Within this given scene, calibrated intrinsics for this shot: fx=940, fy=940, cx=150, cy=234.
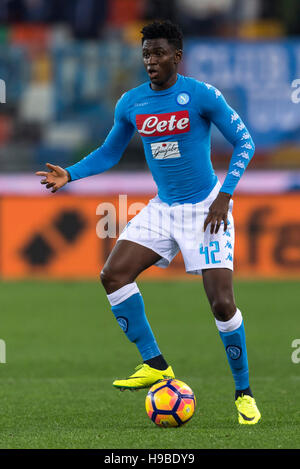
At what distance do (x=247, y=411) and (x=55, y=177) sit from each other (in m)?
1.83

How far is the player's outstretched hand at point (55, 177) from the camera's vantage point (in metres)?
5.75

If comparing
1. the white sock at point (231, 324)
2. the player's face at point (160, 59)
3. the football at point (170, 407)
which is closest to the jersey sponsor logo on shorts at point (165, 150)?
the player's face at point (160, 59)

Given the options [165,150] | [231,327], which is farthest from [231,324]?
[165,150]

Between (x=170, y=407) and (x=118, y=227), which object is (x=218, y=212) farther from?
(x=118, y=227)

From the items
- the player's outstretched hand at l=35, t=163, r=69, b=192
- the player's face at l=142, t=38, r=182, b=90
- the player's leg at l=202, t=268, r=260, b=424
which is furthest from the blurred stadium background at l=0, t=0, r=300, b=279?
the player's leg at l=202, t=268, r=260, b=424

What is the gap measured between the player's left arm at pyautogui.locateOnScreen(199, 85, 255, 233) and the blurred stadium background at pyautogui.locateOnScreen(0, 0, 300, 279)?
861cm

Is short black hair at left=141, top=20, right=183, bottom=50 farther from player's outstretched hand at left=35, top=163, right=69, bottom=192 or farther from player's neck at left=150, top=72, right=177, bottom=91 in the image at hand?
player's outstretched hand at left=35, top=163, right=69, bottom=192

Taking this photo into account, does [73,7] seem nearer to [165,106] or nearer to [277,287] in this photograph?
[277,287]

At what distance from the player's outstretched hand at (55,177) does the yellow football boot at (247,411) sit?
169 cm

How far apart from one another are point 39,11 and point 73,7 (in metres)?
0.73

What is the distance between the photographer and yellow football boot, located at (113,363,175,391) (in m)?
5.64

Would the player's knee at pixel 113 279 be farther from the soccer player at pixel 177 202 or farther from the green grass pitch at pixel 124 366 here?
the green grass pitch at pixel 124 366

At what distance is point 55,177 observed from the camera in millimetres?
5824

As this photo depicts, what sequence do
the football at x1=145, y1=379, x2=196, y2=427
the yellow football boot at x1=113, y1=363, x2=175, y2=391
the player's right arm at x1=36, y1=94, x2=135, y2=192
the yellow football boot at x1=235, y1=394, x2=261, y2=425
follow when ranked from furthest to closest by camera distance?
1. the player's right arm at x1=36, y1=94, x2=135, y2=192
2. the yellow football boot at x1=113, y1=363, x2=175, y2=391
3. the yellow football boot at x1=235, y1=394, x2=261, y2=425
4. the football at x1=145, y1=379, x2=196, y2=427
